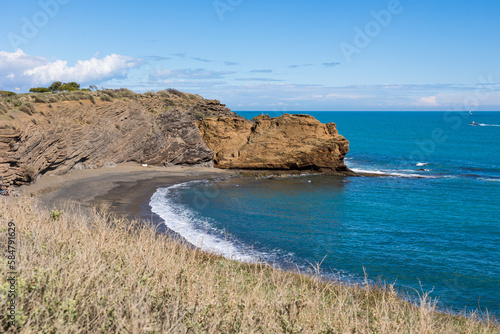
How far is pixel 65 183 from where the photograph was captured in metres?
34.9

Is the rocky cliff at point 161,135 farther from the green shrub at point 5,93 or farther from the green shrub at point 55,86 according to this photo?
the green shrub at point 55,86

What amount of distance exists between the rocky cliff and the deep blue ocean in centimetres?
572

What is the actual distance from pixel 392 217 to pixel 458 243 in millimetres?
6708

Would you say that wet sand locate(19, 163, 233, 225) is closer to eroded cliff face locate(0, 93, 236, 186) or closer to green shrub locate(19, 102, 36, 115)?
eroded cliff face locate(0, 93, 236, 186)

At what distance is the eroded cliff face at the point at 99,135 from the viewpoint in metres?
31.3

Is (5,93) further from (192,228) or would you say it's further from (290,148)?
(192,228)

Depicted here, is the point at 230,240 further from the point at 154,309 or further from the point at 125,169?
the point at 125,169

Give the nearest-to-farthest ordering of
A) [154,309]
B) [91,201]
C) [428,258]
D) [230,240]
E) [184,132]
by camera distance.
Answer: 1. [154,309]
2. [428,258]
3. [230,240]
4. [91,201]
5. [184,132]

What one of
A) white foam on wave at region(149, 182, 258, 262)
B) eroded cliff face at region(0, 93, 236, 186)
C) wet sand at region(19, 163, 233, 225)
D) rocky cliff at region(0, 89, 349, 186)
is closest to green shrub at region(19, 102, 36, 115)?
rocky cliff at region(0, 89, 349, 186)

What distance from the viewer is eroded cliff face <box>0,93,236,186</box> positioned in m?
31.3

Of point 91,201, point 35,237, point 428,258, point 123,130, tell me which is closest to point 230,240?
point 428,258

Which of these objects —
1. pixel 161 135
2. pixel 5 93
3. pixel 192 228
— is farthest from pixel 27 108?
pixel 5 93

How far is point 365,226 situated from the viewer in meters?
28.0

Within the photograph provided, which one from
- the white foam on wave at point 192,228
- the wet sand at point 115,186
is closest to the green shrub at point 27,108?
the wet sand at point 115,186
